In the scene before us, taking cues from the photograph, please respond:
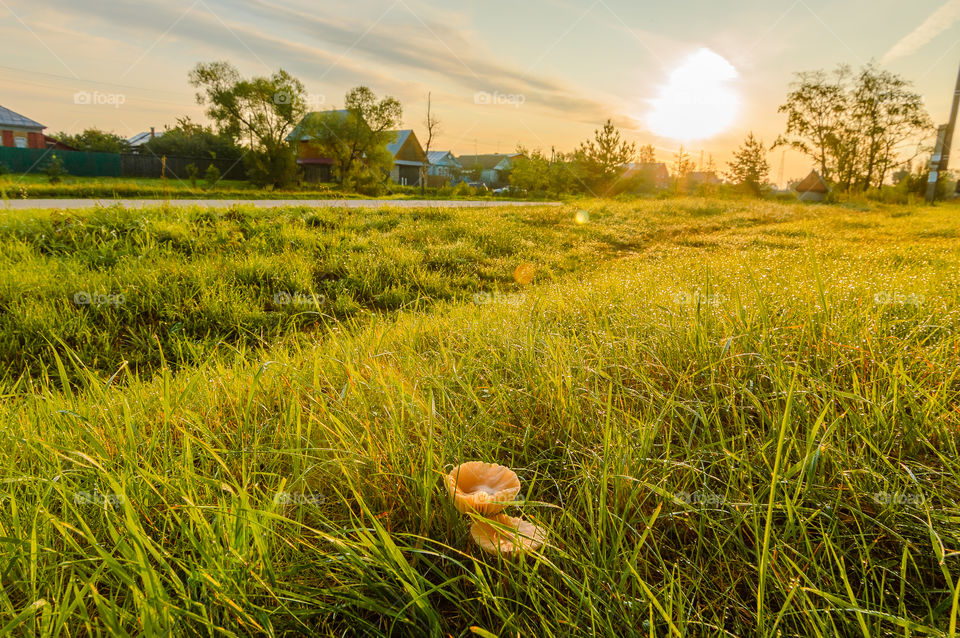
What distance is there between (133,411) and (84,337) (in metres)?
2.40

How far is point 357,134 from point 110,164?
52.7 feet

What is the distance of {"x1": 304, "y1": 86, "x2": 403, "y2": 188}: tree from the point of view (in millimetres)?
28406

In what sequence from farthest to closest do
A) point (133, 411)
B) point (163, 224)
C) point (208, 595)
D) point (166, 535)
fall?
point (163, 224)
point (133, 411)
point (166, 535)
point (208, 595)

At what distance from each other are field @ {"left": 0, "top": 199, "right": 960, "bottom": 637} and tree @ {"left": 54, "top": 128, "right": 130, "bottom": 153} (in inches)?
1832

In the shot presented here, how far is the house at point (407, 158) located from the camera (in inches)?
2010

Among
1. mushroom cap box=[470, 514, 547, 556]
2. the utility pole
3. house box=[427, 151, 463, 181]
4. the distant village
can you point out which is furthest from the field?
house box=[427, 151, 463, 181]

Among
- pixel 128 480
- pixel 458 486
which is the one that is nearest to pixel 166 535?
pixel 128 480

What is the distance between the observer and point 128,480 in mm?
1291

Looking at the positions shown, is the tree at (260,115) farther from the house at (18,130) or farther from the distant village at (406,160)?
the house at (18,130)

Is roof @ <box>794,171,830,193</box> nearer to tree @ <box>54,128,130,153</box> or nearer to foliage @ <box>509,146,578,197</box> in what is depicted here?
foliage @ <box>509,146,578,197</box>

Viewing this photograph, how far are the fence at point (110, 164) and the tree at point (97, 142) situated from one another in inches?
398

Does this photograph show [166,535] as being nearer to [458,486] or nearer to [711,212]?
[458,486]

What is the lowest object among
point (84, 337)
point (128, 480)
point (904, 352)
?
point (84, 337)

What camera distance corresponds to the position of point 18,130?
106 feet
